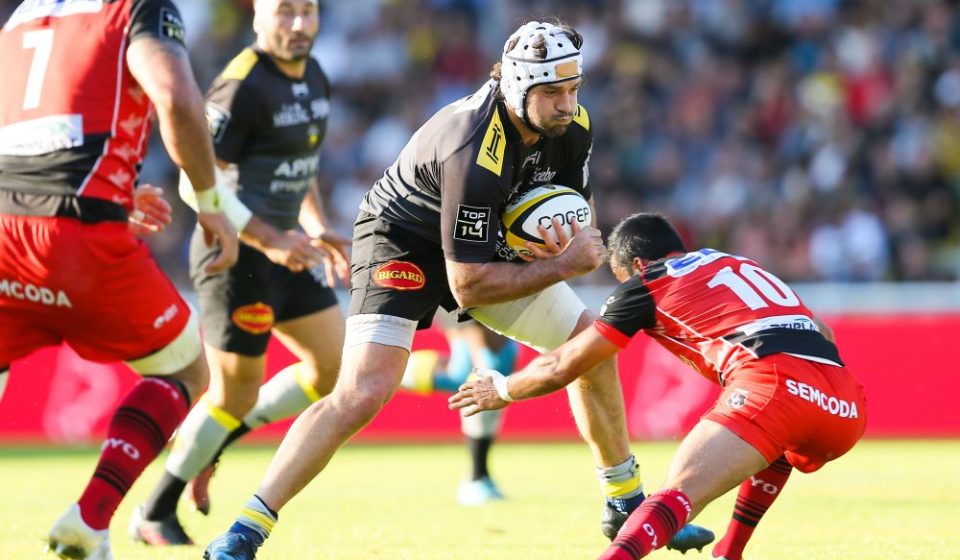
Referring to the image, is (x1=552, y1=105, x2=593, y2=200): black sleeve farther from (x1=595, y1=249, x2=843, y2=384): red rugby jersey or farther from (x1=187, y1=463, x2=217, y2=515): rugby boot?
(x1=187, y1=463, x2=217, y2=515): rugby boot

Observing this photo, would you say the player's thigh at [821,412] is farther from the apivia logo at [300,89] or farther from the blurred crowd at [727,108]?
the blurred crowd at [727,108]

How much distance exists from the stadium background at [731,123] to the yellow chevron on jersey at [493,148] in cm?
805

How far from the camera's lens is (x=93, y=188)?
16.7ft

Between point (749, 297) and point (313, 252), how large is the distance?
5.86 feet

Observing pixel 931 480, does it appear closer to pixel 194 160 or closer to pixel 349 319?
pixel 349 319

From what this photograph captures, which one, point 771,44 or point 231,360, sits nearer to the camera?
point 231,360

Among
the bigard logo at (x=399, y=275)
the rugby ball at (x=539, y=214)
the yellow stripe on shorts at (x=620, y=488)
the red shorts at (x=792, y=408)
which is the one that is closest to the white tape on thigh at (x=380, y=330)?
the bigard logo at (x=399, y=275)

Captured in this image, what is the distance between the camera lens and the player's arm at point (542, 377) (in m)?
5.42

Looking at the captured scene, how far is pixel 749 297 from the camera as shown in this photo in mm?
5578

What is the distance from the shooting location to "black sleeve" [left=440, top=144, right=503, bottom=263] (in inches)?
224

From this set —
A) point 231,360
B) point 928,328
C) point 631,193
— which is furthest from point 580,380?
point 631,193

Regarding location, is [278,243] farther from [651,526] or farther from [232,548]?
[651,526]

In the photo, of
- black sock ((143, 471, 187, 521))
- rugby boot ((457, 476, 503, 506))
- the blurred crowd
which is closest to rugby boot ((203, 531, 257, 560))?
black sock ((143, 471, 187, 521))

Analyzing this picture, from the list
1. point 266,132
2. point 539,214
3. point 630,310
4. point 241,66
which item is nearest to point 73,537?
point 630,310
